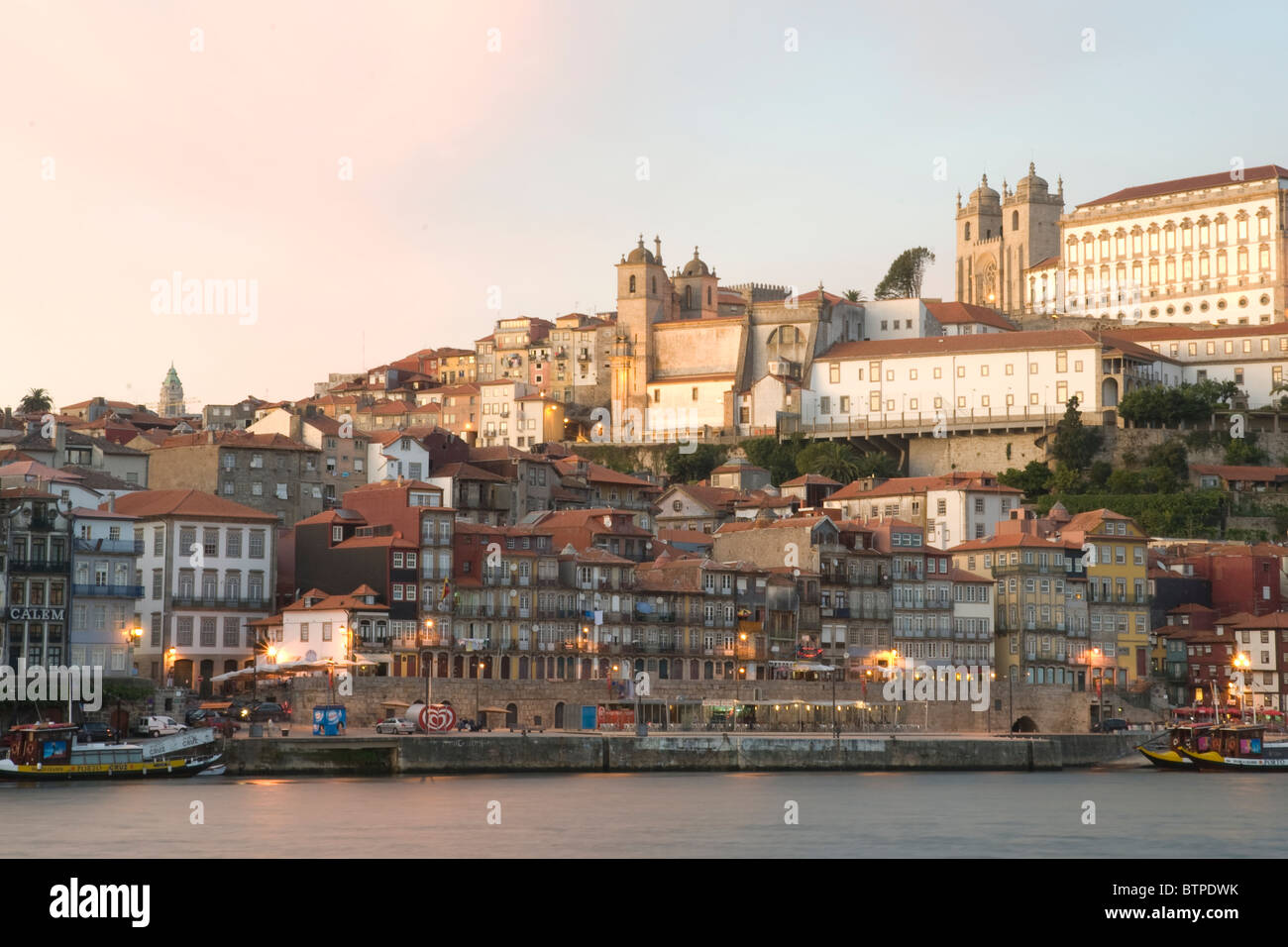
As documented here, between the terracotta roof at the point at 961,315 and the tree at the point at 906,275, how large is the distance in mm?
25526

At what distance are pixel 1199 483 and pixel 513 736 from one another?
70517 mm

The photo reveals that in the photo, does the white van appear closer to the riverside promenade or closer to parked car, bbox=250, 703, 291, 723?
parked car, bbox=250, 703, 291, 723

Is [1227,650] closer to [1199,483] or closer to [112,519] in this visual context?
[1199,483]

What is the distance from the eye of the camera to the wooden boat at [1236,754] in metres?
86.6

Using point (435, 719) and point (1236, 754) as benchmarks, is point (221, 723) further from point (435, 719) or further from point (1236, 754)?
point (1236, 754)

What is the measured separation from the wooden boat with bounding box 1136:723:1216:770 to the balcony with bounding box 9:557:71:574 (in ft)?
141

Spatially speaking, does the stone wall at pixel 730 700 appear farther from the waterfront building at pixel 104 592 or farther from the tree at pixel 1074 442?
the tree at pixel 1074 442

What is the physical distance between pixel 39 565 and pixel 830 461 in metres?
66.2

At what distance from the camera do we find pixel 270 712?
79875 millimetres

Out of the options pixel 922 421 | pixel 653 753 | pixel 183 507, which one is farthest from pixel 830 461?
pixel 653 753

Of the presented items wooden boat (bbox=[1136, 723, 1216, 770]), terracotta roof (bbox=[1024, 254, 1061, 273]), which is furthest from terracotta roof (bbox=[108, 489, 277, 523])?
terracotta roof (bbox=[1024, 254, 1061, 273])

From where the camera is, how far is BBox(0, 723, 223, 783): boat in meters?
65.9
